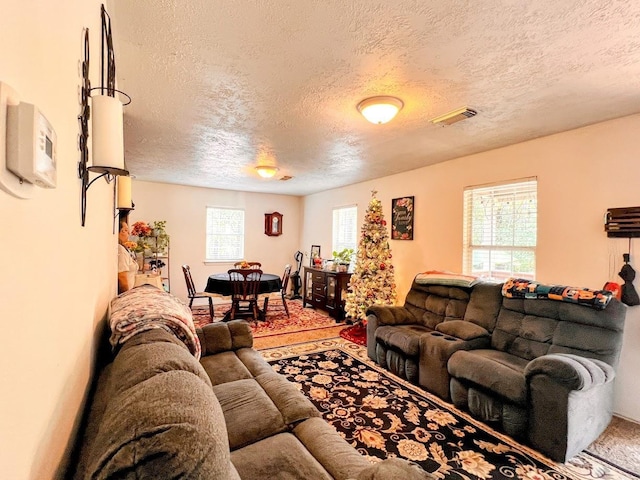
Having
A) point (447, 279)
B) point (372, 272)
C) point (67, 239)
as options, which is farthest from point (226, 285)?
point (67, 239)

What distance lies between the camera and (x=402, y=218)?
500cm

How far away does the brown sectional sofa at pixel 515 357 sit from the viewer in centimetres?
207

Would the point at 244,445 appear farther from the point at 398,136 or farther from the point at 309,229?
the point at 309,229

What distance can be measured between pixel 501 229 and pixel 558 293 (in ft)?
3.90

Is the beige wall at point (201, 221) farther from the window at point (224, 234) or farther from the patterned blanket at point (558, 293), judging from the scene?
the patterned blanket at point (558, 293)

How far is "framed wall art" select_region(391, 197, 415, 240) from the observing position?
485cm

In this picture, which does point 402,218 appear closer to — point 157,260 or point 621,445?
point 621,445

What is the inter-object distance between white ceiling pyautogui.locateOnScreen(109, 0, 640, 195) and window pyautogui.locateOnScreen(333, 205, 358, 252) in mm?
2612

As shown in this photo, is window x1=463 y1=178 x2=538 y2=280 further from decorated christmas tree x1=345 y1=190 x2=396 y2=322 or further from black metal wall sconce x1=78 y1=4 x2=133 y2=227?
black metal wall sconce x1=78 y1=4 x2=133 y2=227

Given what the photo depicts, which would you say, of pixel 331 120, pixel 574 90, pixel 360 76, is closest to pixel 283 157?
pixel 331 120

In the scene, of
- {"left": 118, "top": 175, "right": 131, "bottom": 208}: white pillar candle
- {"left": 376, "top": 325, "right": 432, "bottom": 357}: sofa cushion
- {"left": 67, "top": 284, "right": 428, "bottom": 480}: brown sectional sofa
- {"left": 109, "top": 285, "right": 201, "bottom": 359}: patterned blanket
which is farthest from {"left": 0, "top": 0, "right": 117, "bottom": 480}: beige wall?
{"left": 376, "top": 325, "right": 432, "bottom": 357}: sofa cushion

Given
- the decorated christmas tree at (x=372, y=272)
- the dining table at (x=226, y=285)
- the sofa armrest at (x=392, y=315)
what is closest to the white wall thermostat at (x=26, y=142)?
the sofa armrest at (x=392, y=315)

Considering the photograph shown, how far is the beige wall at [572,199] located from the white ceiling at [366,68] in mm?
218

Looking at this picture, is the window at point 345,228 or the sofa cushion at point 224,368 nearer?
the sofa cushion at point 224,368
